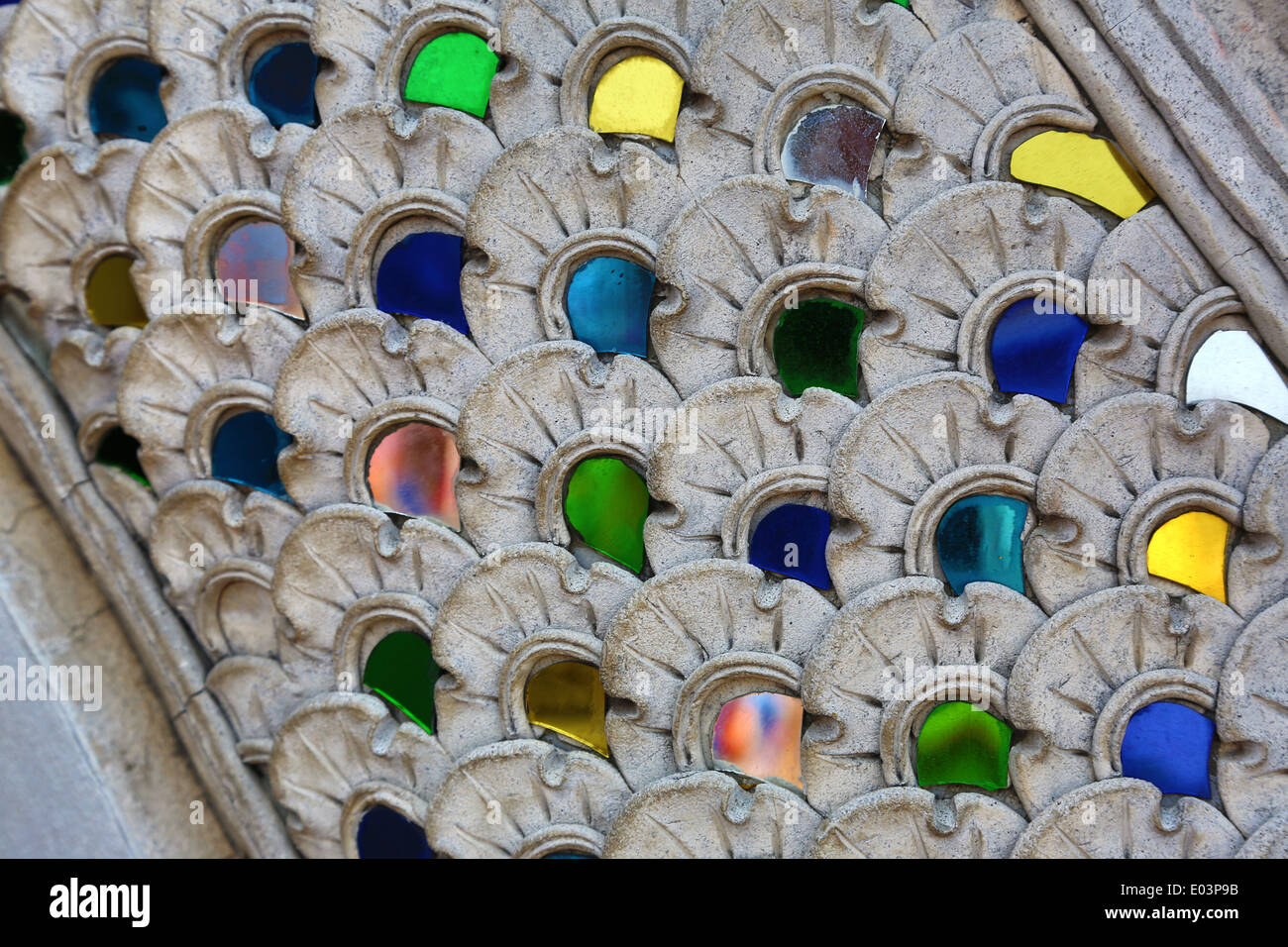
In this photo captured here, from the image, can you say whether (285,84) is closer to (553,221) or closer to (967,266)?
(553,221)

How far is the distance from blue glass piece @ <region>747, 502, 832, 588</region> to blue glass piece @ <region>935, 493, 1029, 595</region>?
0.56 feet

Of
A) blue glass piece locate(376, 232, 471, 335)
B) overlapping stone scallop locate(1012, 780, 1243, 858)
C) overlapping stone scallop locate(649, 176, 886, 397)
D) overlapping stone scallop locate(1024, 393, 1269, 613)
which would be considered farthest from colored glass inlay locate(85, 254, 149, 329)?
overlapping stone scallop locate(1012, 780, 1243, 858)

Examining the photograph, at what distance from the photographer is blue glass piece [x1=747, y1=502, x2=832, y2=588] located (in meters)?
1.82

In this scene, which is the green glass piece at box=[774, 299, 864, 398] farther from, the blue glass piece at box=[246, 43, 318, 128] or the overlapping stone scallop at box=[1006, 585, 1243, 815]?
the blue glass piece at box=[246, 43, 318, 128]

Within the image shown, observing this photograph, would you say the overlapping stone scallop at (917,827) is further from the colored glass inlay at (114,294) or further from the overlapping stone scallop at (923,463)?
the colored glass inlay at (114,294)

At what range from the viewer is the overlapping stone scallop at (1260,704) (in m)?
1.67

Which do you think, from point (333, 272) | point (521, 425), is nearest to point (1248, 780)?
point (521, 425)

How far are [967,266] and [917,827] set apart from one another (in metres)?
0.82

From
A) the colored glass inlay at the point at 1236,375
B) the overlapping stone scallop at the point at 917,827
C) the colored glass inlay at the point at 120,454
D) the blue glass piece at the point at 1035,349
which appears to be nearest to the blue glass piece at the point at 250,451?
the colored glass inlay at the point at 120,454

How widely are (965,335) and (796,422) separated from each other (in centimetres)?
27

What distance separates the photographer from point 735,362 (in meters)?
1.83

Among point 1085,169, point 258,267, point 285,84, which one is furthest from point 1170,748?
point 285,84

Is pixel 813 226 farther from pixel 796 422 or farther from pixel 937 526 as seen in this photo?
pixel 937 526

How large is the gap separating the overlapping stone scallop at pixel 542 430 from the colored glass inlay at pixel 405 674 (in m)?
0.23
